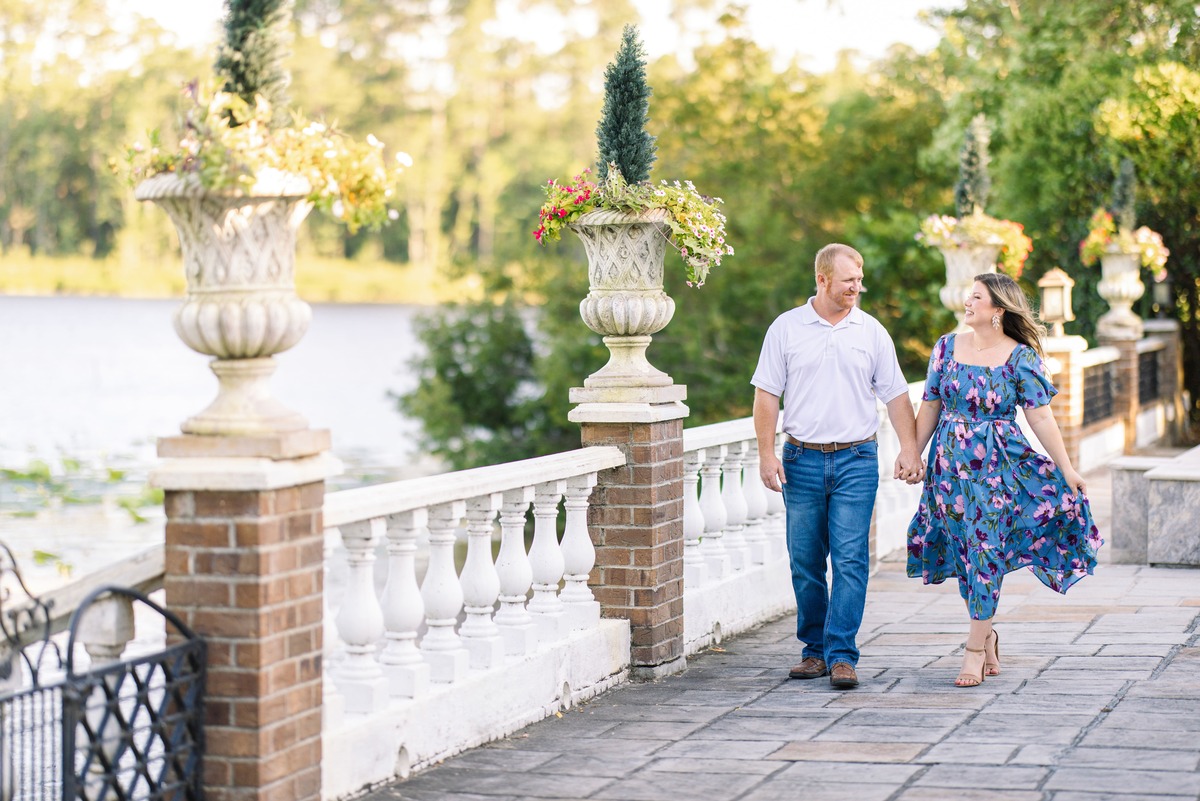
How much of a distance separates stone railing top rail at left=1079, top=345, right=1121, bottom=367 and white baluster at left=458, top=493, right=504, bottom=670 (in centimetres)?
1017

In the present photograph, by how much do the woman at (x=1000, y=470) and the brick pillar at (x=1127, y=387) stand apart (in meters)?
10.9

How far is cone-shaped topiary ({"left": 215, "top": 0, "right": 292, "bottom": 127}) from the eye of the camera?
4230 mm

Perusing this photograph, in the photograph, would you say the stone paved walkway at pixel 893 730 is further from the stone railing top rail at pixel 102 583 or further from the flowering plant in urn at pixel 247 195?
the flowering plant in urn at pixel 247 195

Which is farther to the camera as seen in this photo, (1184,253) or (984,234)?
(1184,253)

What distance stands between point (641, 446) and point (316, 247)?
64.5m

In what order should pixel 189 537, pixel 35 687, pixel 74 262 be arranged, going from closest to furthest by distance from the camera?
pixel 35 687
pixel 189 537
pixel 74 262

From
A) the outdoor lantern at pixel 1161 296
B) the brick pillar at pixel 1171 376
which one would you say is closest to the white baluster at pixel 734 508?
the brick pillar at pixel 1171 376

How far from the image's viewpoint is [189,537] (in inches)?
169

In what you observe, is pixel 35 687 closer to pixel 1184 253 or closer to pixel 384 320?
pixel 1184 253

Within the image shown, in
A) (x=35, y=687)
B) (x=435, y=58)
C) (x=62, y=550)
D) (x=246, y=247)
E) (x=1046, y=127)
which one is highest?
(x=435, y=58)

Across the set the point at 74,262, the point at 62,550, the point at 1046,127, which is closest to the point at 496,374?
the point at 62,550

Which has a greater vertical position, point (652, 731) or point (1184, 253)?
point (1184, 253)

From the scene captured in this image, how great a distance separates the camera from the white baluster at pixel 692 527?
736cm

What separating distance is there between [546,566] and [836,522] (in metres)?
1.18
